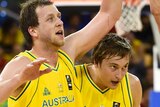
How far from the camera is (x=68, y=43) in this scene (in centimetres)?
446

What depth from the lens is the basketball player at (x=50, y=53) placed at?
4.00 meters

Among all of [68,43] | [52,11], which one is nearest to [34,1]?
[52,11]

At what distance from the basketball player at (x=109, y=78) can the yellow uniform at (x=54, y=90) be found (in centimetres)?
27

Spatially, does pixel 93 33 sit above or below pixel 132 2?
below

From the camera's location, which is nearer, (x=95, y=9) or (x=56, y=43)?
(x=56, y=43)

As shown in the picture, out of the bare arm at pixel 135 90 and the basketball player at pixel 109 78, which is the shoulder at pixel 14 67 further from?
the bare arm at pixel 135 90

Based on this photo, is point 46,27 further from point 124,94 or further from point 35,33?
point 124,94

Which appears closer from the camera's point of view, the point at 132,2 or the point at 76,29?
the point at 132,2

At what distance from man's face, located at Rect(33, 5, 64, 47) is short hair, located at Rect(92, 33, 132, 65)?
45 cm

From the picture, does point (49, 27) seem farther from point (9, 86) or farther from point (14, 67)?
point (9, 86)

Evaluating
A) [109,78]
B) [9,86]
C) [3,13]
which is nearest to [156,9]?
[109,78]

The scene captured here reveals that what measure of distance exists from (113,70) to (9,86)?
109 cm

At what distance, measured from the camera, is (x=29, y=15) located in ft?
14.0

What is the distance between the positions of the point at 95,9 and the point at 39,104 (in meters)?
5.89
